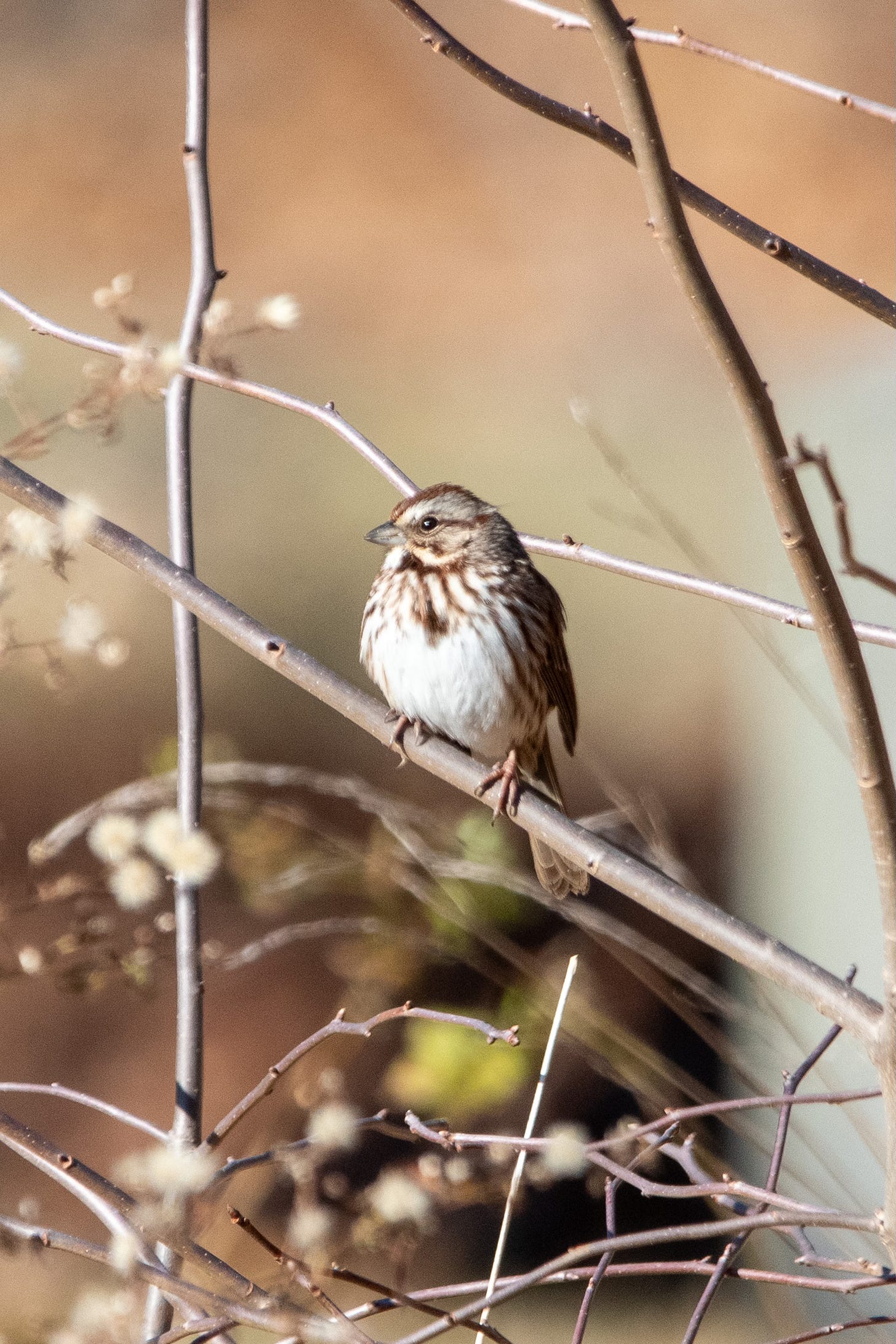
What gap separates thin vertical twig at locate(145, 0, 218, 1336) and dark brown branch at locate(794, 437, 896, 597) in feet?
1.52

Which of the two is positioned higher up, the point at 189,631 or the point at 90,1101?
the point at 189,631

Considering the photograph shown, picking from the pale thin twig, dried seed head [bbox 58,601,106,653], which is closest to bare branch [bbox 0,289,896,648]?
dried seed head [bbox 58,601,106,653]

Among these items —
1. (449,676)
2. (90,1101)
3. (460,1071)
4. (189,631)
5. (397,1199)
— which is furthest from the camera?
(449,676)

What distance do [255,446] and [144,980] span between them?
80.2 inches

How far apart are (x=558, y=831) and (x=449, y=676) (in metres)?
0.69

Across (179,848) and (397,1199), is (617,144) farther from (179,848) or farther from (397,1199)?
(397,1199)

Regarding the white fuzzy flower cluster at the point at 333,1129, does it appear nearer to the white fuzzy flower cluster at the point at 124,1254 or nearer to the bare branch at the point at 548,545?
the white fuzzy flower cluster at the point at 124,1254

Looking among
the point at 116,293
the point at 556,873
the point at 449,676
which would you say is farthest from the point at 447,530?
the point at 116,293

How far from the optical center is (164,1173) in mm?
654

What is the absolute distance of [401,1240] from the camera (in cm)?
93

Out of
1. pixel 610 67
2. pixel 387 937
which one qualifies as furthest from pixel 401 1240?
pixel 610 67

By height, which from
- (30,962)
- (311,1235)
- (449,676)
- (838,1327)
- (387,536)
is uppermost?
(387,536)

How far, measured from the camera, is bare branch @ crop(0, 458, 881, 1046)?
0.77 metres

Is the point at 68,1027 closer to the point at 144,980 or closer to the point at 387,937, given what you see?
the point at 387,937
